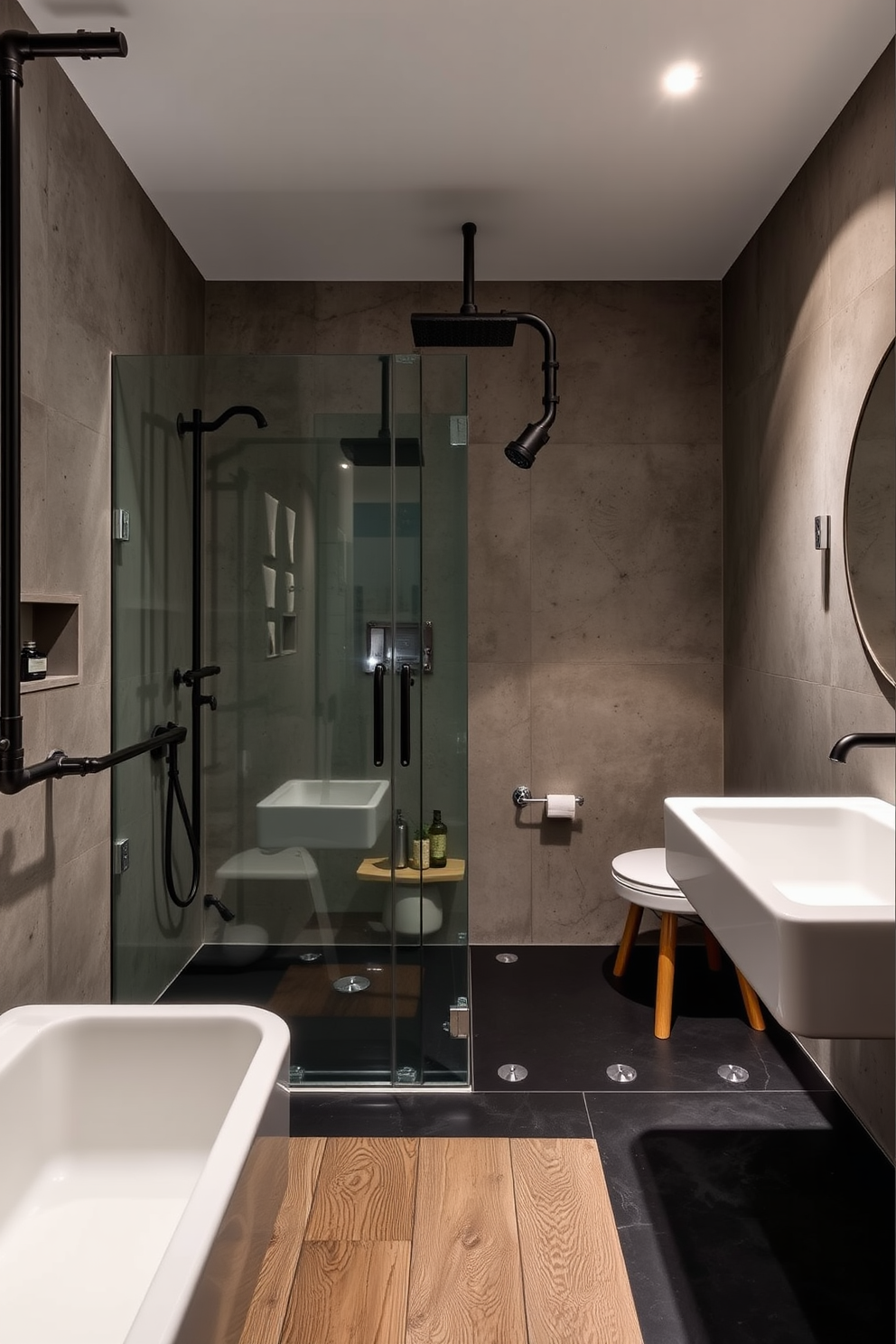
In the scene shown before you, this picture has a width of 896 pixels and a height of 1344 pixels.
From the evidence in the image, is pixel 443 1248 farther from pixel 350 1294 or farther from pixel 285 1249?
pixel 285 1249

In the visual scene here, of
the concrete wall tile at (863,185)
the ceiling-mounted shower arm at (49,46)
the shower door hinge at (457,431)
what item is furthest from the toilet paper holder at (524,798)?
the ceiling-mounted shower arm at (49,46)

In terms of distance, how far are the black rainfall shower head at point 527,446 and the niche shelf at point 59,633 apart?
1239 millimetres

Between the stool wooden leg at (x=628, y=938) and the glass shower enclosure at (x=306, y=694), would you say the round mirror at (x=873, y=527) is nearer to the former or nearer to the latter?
the glass shower enclosure at (x=306, y=694)

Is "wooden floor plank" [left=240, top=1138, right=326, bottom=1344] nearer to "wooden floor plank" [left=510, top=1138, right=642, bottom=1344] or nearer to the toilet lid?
"wooden floor plank" [left=510, top=1138, right=642, bottom=1344]

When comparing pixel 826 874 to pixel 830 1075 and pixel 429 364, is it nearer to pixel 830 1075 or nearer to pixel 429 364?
pixel 830 1075

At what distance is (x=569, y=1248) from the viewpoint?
170 cm

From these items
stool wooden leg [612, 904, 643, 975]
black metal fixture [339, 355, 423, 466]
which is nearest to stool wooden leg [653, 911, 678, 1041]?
stool wooden leg [612, 904, 643, 975]

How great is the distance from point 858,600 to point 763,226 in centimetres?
153

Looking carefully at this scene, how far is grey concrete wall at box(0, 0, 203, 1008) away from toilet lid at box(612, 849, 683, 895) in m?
1.48

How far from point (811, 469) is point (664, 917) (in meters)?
1.33

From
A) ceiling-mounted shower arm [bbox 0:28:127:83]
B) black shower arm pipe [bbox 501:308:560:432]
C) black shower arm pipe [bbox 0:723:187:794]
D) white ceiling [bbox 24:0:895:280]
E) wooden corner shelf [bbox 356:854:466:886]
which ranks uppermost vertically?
white ceiling [bbox 24:0:895:280]

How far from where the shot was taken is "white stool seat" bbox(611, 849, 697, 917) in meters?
2.49

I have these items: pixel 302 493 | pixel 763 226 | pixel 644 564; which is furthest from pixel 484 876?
pixel 763 226

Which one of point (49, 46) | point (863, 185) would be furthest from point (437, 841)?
point (49, 46)
